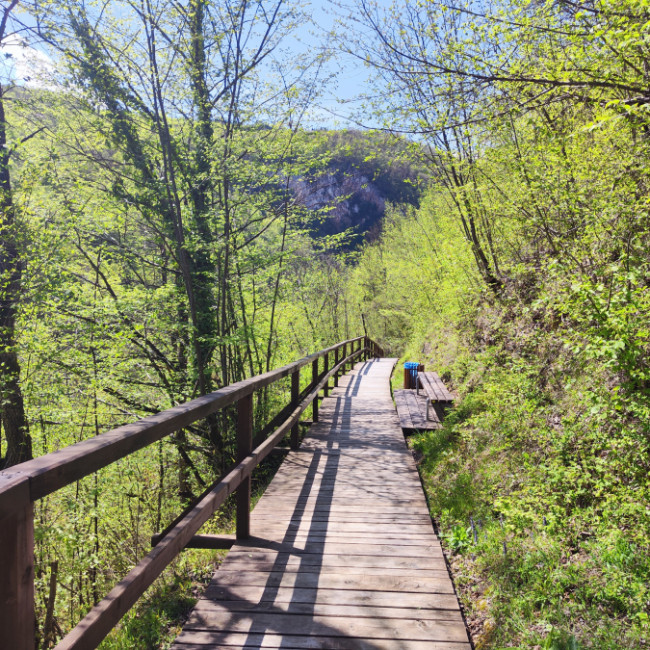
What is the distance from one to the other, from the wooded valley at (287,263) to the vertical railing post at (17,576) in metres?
2.16

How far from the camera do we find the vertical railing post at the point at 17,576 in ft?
3.79

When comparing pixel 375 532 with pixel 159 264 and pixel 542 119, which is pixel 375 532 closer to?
pixel 542 119

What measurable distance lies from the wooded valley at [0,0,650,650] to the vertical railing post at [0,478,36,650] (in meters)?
2.16

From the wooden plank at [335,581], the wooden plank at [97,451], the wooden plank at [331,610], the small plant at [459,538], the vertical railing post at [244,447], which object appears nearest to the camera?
the wooden plank at [97,451]

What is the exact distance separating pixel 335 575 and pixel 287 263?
24.7 feet

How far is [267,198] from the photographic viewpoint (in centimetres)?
874

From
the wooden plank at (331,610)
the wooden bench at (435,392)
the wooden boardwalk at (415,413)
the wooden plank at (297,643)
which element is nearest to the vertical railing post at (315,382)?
the wooden boardwalk at (415,413)

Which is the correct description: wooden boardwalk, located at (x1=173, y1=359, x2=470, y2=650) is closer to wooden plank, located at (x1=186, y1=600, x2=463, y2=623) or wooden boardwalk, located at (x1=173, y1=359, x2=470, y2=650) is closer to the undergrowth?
wooden plank, located at (x1=186, y1=600, x2=463, y2=623)

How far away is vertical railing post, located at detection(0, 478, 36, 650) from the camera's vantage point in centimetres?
116

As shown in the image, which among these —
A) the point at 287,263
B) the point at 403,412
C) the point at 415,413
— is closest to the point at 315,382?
the point at 403,412

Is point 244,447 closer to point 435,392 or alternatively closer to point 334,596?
point 334,596

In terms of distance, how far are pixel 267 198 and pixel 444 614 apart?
7534mm

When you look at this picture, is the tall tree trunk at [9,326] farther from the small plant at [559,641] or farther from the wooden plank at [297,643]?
the small plant at [559,641]

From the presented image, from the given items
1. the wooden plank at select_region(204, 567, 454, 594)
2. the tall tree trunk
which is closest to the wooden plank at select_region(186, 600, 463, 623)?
the wooden plank at select_region(204, 567, 454, 594)
